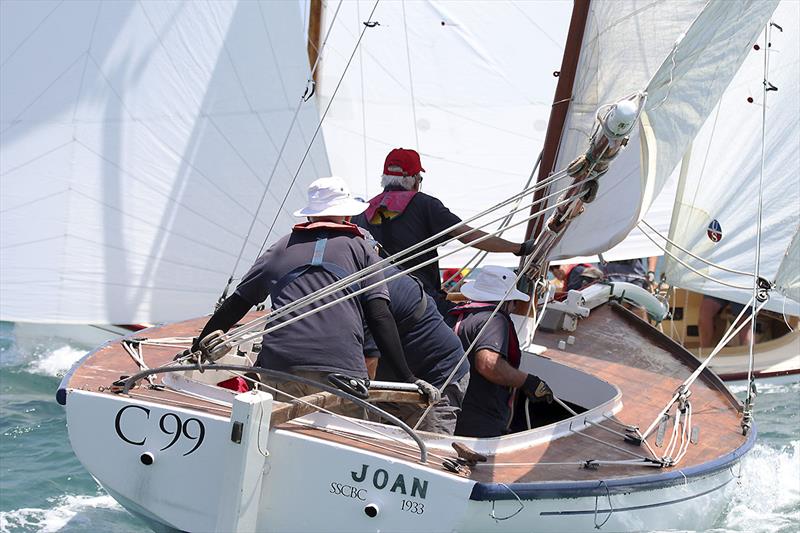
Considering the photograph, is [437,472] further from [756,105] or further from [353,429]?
[756,105]

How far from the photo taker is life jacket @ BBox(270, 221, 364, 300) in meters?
3.75

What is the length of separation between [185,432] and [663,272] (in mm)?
5201

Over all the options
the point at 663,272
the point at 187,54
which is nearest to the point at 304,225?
the point at 187,54

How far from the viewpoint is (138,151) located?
6.50 meters

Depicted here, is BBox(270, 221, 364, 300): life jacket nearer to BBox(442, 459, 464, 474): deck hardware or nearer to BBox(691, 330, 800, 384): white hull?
BBox(442, 459, 464, 474): deck hardware

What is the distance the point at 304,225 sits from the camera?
386cm

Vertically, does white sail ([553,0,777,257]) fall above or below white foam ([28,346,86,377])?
above

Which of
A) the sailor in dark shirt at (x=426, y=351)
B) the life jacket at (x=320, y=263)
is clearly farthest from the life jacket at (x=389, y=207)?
the life jacket at (x=320, y=263)

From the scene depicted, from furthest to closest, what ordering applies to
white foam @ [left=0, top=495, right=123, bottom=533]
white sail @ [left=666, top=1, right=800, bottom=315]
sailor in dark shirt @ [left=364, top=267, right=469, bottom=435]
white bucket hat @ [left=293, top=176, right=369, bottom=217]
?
white sail @ [left=666, top=1, right=800, bottom=315] → white foam @ [left=0, top=495, right=123, bottom=533] → sailor in dark shirt @ [left=364, top=267, right=469, bottom=435] → white bucket hat @ [left=293, top=176, right=369, bottom=217]

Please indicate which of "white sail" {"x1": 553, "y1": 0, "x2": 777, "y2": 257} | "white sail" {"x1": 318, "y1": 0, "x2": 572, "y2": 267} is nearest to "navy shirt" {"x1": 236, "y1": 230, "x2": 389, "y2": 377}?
"white sail" {"x1": 553, "y1": 0, "x2": 777, "y2": 257}

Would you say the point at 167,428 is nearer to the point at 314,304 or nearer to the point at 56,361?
the point at 314,304

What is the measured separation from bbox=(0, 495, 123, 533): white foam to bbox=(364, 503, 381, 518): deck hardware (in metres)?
1.92

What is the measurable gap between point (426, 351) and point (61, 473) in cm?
255

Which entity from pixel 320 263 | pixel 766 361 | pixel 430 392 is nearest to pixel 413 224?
pixel 320 263
